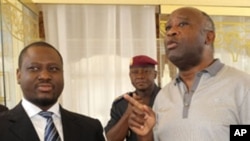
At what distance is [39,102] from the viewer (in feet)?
4.11

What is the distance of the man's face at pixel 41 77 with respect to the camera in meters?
1.23

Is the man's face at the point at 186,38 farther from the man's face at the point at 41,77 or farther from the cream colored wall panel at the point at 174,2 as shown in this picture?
the cream colored wall panel at the point at 174,2

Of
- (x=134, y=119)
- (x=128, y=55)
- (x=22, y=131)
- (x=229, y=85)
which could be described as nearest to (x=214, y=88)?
(x=229, y=85)

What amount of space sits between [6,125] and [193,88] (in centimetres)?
70

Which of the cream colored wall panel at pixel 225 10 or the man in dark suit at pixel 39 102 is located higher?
the cream colored wall panel at pixel 225 10

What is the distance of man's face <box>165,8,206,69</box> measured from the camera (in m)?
1.45

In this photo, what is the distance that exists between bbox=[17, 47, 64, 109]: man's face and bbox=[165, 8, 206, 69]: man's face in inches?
18.0

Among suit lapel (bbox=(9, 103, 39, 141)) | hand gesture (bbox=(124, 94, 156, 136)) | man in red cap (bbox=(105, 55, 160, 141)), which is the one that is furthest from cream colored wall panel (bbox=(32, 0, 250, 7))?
suit lapel (bbox=(9, 103, 39, 141))

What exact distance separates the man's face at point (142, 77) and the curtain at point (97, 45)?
1150 millimetres

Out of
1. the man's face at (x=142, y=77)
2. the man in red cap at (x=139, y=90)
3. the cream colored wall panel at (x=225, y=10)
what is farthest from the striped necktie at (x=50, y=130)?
the cream colored wall panel at (x=225, y=10)

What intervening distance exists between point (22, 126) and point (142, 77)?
3.53 ft

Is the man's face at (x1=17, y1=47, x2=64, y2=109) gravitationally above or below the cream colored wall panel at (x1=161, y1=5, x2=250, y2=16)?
below

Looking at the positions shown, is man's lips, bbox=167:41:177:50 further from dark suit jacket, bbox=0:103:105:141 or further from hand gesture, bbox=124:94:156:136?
dark suit jacket, bbox=0:103:105:141

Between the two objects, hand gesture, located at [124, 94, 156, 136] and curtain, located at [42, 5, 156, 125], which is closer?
hand gesture, located at [124, 94, 156, 136]
